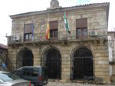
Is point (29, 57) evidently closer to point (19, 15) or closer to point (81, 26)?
point (19, 15)

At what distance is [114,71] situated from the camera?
21094 mm

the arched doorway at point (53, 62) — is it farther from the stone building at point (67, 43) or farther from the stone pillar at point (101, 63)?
the stone pillar at point (101, 63)

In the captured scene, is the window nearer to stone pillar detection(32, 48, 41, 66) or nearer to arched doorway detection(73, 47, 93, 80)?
stone pillar detection(32, 48, 41, 66)

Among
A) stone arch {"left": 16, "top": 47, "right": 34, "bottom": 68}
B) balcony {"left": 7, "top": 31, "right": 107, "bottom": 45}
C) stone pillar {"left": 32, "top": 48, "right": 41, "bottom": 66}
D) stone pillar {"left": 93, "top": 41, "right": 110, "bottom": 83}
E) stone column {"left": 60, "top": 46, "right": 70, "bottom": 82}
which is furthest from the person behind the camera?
stone arch {"left": 16, "top": 47, "right": 34, "bottom": 68}

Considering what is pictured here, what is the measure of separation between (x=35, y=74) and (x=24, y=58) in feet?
28.3

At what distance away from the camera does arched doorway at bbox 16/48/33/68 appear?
22831mm

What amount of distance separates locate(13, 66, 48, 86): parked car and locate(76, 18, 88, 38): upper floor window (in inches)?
267

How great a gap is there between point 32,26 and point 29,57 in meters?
4.09

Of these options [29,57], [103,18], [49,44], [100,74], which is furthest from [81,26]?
[29,57]

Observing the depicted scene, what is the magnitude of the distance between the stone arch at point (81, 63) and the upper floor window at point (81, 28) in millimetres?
1470

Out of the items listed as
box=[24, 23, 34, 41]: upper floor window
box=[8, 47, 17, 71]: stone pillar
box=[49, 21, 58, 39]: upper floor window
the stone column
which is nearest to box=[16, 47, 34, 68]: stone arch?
box=[8, 47, 17, 71]: stone pillar

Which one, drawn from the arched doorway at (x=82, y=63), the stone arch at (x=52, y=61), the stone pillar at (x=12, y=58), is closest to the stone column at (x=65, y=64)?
the arched doorway at (x=82, y=63)

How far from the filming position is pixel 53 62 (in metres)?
21.4

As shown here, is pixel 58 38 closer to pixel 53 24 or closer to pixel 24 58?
pixel 53 24
